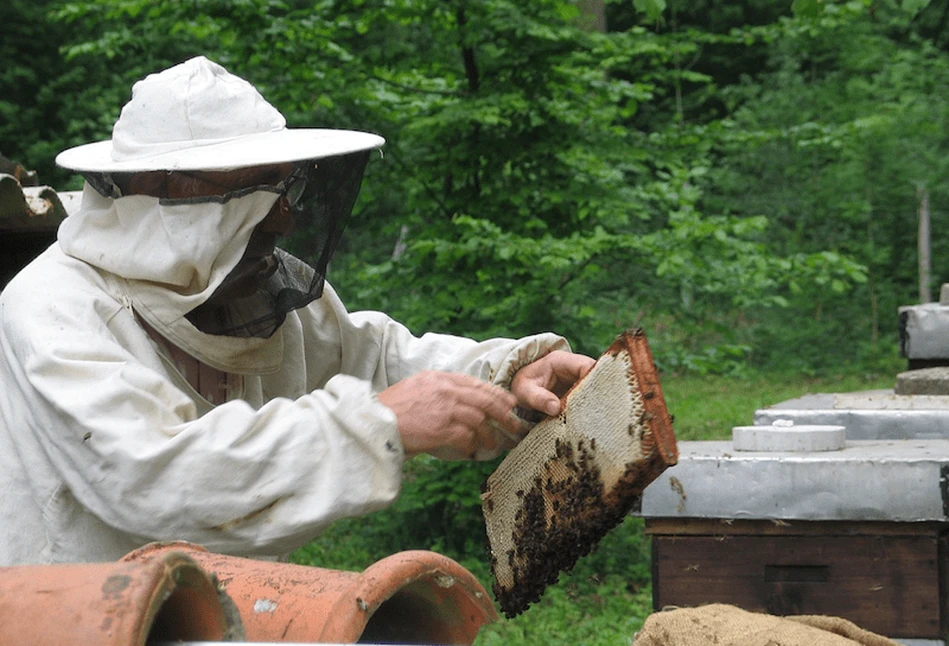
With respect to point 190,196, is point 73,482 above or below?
below

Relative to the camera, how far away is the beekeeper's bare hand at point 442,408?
1.74 meters

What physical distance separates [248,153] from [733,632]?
1.08 metres

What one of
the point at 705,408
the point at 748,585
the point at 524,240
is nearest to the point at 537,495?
the point at 748,585

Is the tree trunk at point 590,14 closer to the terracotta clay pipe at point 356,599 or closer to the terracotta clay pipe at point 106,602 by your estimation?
the terracotta clay pipe at point 356,599

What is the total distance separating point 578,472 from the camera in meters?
1.91

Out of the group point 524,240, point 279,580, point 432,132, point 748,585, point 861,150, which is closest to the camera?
point 279,580

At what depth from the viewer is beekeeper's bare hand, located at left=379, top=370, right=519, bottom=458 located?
1743 millimetres

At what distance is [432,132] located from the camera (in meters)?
5.28

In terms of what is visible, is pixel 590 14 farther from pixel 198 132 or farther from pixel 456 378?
pixel 456 378

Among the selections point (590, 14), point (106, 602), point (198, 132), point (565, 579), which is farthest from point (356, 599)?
point (590, 14)

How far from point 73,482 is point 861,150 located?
35.7ft

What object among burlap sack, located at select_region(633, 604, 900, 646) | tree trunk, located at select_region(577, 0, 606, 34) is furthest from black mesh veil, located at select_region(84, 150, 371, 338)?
tree trunk, located at select_region(577, 0, 606, 34)

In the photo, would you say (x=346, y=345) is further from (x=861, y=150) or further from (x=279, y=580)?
(x=861, y=150)

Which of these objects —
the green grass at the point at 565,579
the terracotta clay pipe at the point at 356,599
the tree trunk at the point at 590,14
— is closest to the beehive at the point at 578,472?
the terracotta clay pipe at the point at 356,599
